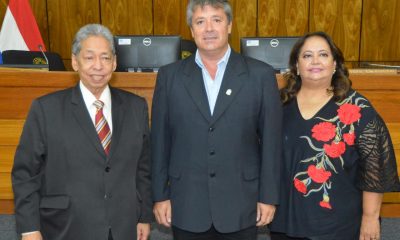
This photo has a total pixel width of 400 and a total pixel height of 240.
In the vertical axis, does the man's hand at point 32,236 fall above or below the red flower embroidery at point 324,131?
below

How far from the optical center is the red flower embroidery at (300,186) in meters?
1.78

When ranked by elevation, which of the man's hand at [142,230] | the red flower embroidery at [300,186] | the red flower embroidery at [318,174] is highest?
the red flower embroidery at [318,174]

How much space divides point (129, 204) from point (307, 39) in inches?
41.2

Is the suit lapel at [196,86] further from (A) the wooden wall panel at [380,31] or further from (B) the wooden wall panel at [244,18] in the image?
(A) the wooden wall panel at [380,31]

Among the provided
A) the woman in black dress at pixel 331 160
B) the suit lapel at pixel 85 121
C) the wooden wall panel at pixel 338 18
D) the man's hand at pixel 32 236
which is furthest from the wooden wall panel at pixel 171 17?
the man's hand at pixel 32 236

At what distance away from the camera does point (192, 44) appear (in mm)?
3670

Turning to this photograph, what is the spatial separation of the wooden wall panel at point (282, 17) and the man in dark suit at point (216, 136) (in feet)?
13.8

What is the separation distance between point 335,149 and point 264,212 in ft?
1.29

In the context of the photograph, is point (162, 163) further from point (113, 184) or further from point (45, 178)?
point (45, 178)

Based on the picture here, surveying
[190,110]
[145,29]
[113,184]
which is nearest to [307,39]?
[190,110]

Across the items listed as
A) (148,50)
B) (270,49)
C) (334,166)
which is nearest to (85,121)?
(334,166)

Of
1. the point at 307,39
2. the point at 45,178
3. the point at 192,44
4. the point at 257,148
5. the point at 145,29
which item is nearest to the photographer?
the point at 45,178

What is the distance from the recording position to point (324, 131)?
1762mm

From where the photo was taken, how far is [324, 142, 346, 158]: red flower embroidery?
175 centimetres
